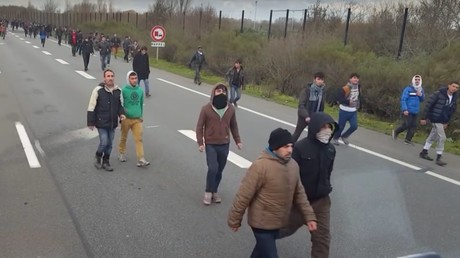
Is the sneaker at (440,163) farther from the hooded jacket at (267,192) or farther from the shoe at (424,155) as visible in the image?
the hooded jacket at (267,192)

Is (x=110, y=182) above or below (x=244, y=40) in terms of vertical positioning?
below

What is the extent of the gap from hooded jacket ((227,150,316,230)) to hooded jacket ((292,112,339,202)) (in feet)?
0.93

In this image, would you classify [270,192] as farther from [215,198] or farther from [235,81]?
[235,81]

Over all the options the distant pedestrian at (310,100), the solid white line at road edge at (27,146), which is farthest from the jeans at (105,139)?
the distant pedestrian at (310,100)

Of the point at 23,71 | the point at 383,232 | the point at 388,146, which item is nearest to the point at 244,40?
the point at 23,71

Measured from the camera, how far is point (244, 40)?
85.5 feet

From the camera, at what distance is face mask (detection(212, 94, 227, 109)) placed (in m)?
5.86

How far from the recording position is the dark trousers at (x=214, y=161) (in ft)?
19.4

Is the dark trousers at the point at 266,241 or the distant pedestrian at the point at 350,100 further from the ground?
the distant pedestrian at the point at 350,100

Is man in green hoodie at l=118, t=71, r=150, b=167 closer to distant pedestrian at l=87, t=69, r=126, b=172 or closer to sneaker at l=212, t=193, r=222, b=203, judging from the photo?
distant pedestrian at l=87, t=69, r=126, b=172

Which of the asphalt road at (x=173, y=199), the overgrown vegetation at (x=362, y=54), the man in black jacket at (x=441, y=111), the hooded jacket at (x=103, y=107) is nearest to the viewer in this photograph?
the asphalt road at (x=173, y=199)

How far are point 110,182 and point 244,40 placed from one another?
20449 mm

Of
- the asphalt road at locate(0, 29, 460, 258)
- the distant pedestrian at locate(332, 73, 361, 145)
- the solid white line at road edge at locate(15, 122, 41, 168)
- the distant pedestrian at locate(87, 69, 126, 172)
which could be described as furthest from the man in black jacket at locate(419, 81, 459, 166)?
the solid white line at road edge at locate(15, 122, 41, 168)

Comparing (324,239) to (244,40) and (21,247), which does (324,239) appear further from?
(244,40)
